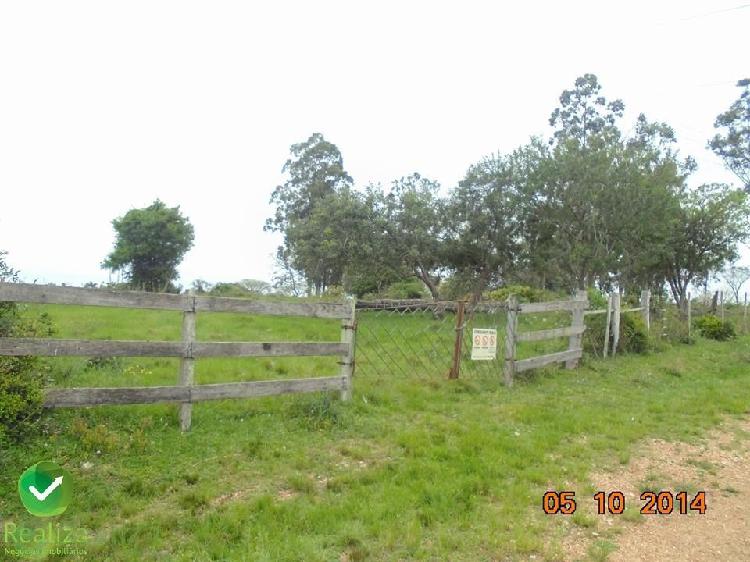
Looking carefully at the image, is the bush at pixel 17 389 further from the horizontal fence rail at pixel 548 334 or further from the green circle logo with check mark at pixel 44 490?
the horizontal fence rail at pixel 548 334

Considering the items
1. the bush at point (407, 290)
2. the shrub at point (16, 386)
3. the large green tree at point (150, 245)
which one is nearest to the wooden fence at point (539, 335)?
the shrub at point (16, 386)

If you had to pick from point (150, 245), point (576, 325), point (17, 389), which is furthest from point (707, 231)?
point (150, 245)

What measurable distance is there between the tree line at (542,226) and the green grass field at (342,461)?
40.8 feet

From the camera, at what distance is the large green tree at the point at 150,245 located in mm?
33969

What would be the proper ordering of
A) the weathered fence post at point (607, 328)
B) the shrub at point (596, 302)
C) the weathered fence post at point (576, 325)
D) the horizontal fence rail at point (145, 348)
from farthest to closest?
the shrub at point (596, 302), the weathered fence post at point (607, 328), the weathered fence post at point (576, 325), the horizontal fence rail at point (145, 348)

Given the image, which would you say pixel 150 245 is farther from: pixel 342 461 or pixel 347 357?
pixel 342 461

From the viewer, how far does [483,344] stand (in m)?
8.33

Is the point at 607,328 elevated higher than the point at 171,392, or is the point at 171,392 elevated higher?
the point at 607,328

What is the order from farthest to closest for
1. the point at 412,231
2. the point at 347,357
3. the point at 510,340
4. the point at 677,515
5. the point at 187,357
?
the point at 412,231 → the point at 510,340 → the point at 347,357 → the point at 187,357 → the point at 677,515

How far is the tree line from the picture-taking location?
19625 millimetres

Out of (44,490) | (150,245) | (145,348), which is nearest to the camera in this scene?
(44,490)

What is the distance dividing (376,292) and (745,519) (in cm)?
2022

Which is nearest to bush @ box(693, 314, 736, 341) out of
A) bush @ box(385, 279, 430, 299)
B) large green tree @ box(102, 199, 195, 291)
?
bush @ box(385, 279, 430, 299)

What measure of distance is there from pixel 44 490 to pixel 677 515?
184 inches
